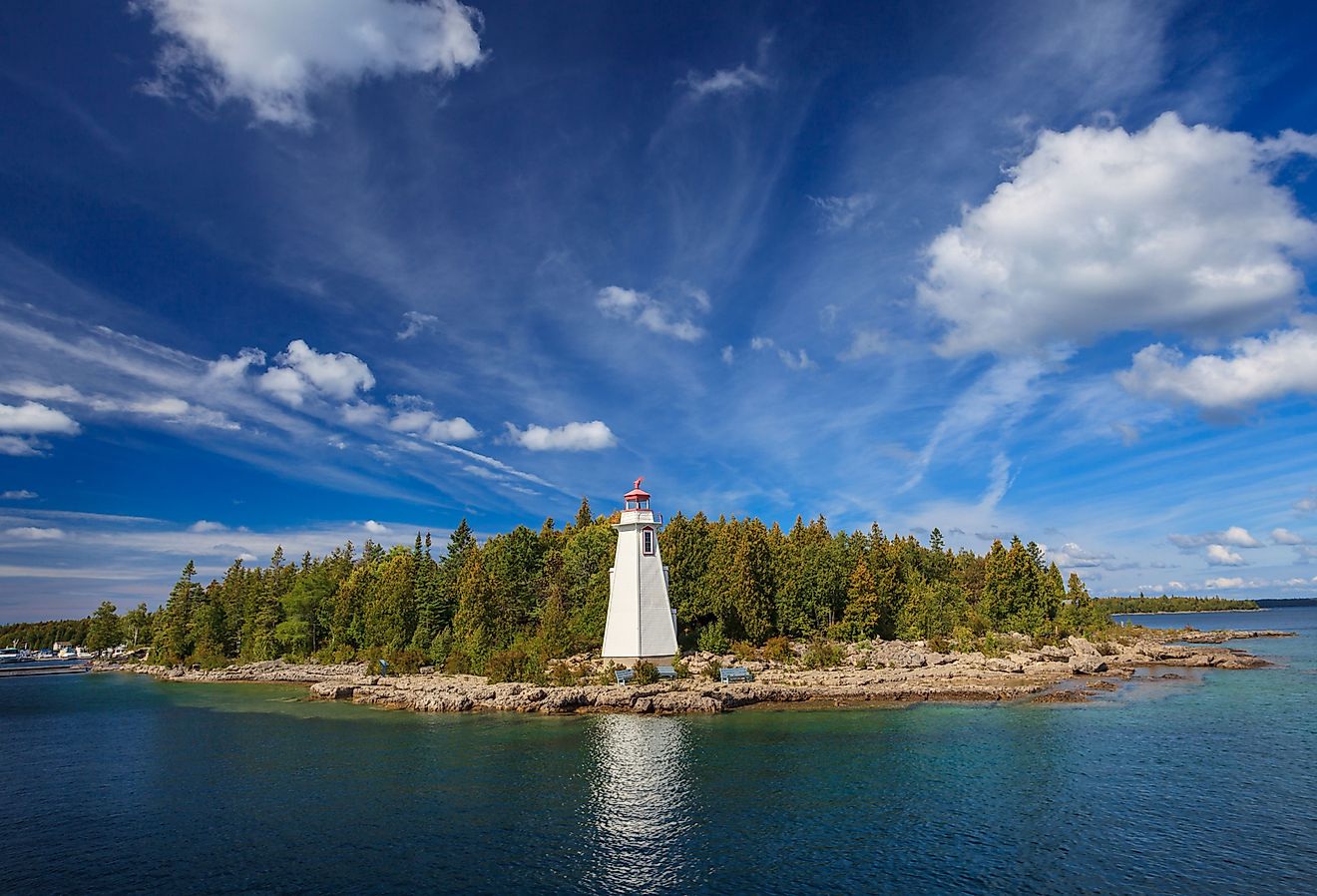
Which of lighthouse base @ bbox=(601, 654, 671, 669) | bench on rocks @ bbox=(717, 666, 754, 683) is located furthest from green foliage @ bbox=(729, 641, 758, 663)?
lighthouse base @ bbox=(601, 654, 671, 669)

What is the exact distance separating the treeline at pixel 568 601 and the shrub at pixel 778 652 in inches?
165

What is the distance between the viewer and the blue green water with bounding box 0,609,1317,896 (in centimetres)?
2131

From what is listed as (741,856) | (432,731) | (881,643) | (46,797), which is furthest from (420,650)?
(741,856)

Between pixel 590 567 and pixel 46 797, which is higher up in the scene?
pixel 590 567

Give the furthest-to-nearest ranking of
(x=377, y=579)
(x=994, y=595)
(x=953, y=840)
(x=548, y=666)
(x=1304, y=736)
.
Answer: (x=377, y=579) < (x=994, y=595) < (x=548, y=666) < (x=1304, y=736) < (x=953, y=840)

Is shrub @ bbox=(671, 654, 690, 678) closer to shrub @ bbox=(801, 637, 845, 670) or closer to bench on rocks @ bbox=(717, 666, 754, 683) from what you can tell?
bench on rocks @ bbox=(717, 666, 754, 683)

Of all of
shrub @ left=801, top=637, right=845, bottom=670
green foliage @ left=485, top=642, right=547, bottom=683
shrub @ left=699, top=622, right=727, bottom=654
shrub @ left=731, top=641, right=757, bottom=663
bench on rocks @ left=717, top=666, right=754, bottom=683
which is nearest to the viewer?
bench on rocks @ left=717, top=666, right=754, bottom=683

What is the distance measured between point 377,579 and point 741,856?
82216mm

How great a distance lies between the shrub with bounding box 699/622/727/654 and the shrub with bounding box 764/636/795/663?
438 cm

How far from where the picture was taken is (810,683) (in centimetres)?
5519

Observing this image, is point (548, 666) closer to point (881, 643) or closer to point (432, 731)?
point (432, 731)

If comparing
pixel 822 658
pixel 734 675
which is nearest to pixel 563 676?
pixel 734 675

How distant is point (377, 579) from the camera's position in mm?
93375

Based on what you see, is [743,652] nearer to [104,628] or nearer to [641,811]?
[641,811]
